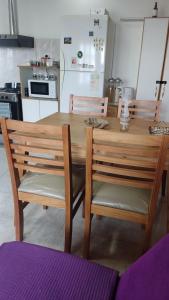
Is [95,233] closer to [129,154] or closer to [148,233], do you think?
[148,233]

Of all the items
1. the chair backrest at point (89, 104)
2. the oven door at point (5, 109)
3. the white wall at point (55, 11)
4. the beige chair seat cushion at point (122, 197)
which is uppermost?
the white wall at point (55, 11)

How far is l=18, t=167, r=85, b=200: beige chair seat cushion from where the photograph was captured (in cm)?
144

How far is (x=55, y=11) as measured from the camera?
146 inches

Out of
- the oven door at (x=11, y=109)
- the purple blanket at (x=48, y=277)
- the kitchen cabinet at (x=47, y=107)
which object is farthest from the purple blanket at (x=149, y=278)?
the oven door at (x=11, y=109)

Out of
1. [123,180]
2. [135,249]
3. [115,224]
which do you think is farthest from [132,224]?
[123,180]

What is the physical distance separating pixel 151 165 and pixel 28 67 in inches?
133

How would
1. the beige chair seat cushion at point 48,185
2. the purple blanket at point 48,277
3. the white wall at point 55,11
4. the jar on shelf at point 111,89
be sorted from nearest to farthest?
1. the purple blanket at point 48,277
2. the beige chair seat cushion at point 48,185
3. the white wall at point 55,11
4. the jar on shelf at point 111,89

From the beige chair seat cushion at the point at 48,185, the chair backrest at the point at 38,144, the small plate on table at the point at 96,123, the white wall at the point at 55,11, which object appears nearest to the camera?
the chair backrest at the point at 38,144

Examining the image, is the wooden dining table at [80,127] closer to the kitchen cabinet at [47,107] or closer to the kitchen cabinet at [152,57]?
the kitchen cabinet at [152,57]

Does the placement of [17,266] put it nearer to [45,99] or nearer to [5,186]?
[5,186]

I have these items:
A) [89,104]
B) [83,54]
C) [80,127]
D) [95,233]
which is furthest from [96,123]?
[83,54]

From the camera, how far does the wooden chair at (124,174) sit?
1116 mm

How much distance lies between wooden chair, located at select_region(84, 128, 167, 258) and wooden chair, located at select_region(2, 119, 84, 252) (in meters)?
0.12

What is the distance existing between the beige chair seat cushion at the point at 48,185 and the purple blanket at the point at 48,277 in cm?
40
